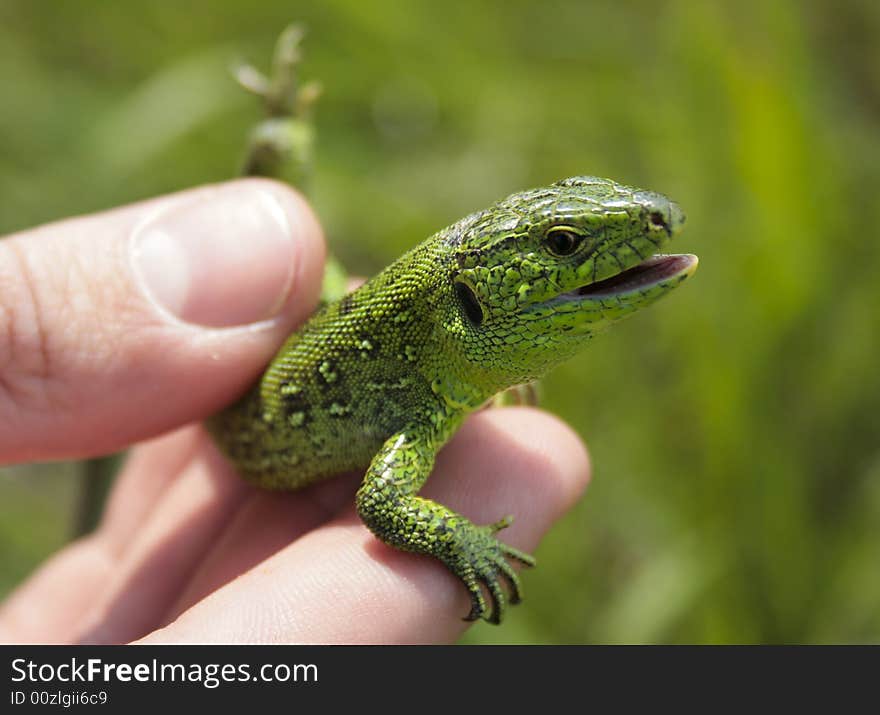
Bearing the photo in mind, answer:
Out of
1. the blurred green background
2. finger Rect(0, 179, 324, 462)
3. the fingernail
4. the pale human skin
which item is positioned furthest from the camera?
the blurred green background

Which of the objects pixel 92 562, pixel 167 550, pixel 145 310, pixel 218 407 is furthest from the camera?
pixel 92 562

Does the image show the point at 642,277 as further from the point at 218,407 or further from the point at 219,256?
the point at 218,407

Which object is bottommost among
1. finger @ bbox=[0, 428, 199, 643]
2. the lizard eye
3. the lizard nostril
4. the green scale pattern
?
finger @ bbox=[0, 428, 199, 643]

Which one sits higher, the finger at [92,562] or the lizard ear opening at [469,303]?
the lizard ear opening at [469,303]

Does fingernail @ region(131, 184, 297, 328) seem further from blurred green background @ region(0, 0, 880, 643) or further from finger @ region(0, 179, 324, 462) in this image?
blurred green background @ region(0, 0, 880, 643)

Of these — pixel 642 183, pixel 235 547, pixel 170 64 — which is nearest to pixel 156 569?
pixel 235 547

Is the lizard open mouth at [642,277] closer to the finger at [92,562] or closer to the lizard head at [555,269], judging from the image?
the lizard head at [555,269]

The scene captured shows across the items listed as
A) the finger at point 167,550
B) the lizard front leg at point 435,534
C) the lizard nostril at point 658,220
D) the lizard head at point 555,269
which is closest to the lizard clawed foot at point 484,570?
the lizard front leg at point 435,534

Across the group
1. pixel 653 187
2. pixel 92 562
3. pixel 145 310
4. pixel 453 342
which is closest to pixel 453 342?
pixel 453 342

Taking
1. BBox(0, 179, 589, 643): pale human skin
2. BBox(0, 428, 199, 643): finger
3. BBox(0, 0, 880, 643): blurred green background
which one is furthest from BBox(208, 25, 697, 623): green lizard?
BBox(0, 0, 880, 643): blurred green background
